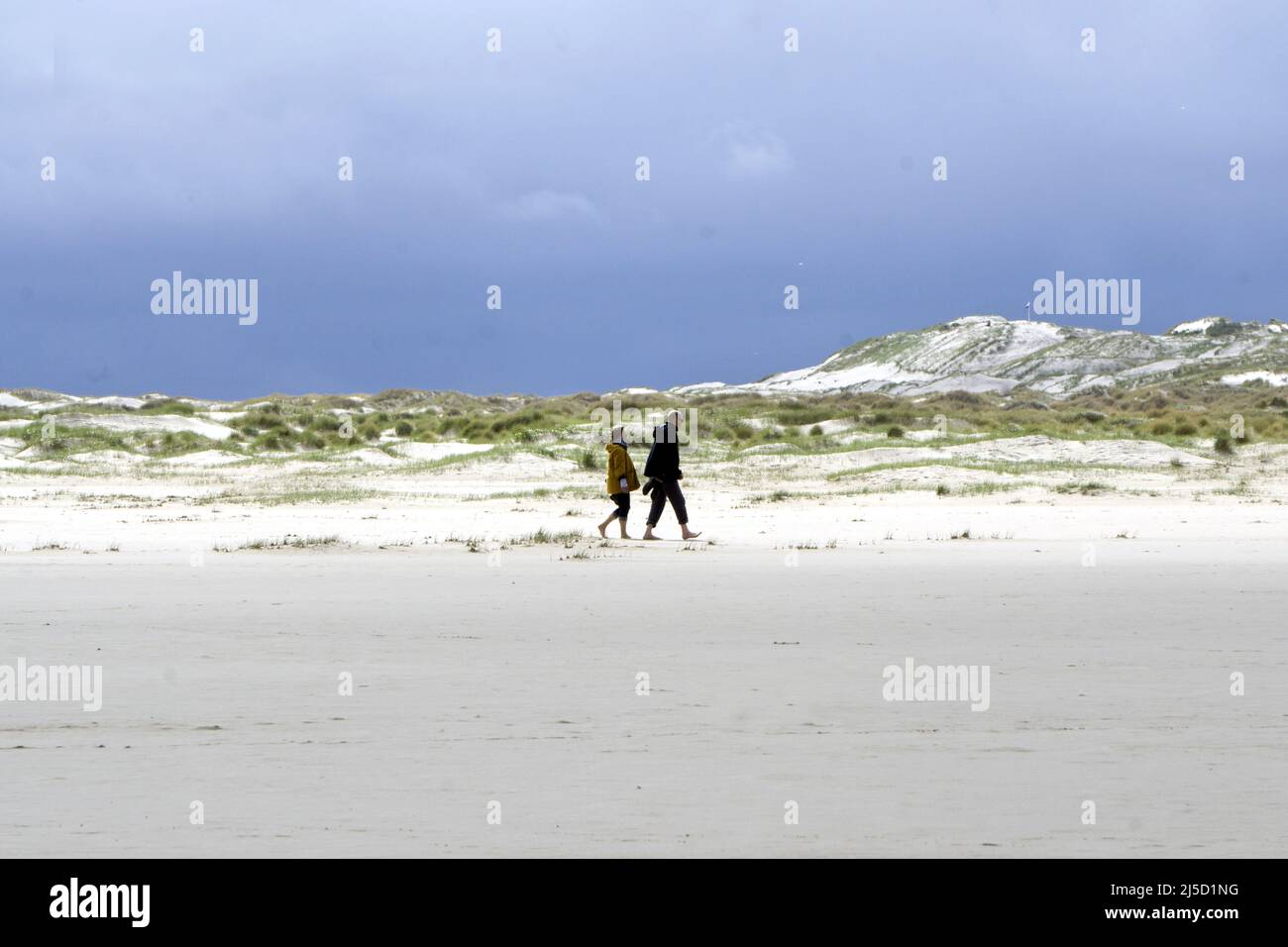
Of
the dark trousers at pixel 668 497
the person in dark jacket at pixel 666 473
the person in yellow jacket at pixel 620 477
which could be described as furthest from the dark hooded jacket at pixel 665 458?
the person in yellow jacket at pixel 620 477

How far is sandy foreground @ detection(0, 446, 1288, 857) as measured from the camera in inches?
196

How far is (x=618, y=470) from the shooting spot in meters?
17.2

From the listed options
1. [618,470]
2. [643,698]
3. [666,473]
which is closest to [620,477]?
[618,470]

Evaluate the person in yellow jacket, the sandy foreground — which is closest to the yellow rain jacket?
the person in yellow jacket

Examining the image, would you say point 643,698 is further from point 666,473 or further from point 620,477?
point 620,477

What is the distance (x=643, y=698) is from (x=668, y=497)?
397 inches

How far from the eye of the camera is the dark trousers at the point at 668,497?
16.9 metres

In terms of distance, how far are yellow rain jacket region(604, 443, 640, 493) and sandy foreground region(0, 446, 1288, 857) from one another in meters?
1.00

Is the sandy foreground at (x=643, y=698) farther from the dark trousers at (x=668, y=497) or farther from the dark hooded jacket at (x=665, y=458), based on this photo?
the dark hooded jacket at (x=665, y=458)

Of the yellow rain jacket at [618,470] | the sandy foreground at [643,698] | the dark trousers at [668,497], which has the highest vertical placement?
the yellow rain jacket at [618,470]

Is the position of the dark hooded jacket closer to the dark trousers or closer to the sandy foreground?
the dark trousers

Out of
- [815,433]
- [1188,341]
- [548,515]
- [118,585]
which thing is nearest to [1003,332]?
[1188,341]

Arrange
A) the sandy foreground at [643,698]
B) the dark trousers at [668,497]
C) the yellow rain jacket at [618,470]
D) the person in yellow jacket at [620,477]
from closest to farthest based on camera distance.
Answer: the sandy foreground at [643,698] < the dark trousers at [668,497] < the person in yellow jacket at [620,477] < the yellow rain jacket at [618,470]

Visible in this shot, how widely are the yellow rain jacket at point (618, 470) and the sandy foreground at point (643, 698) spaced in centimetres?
100
